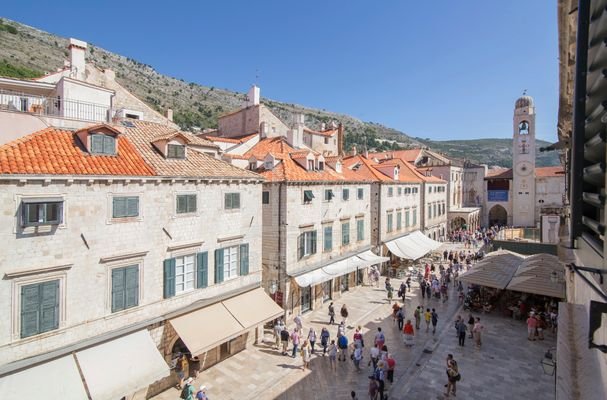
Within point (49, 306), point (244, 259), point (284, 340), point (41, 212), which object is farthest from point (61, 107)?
point (284, 340)

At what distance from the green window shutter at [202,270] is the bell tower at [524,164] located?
57.3 m

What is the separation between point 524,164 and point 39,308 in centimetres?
6414

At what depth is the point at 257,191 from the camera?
60.8ft

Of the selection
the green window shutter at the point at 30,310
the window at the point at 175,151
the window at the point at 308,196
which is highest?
the window at the point at 175,151

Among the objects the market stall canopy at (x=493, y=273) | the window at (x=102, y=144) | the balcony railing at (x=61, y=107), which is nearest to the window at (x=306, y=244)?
the market stall canopy at (x=493, y=273)

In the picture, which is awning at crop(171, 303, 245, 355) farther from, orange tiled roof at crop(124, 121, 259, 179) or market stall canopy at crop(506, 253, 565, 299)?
market stall canopy at crop(506, 253, 565, 299)

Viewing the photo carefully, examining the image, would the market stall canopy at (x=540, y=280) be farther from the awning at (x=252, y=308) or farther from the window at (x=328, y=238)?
the awning at (x=252, y=308)

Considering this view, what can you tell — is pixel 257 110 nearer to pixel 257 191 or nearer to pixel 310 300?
pixel 257 191

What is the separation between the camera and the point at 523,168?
56.2 metres

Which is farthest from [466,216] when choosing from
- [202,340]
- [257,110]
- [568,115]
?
[202,340]

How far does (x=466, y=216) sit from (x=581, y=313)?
50551 mm

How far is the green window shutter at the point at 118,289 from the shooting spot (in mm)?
12492

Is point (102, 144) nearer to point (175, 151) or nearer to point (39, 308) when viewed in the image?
point (175, 151)

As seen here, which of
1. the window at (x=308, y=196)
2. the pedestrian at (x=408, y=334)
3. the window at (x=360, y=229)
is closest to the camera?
A: the pedestrian at (x=408, y=334)
